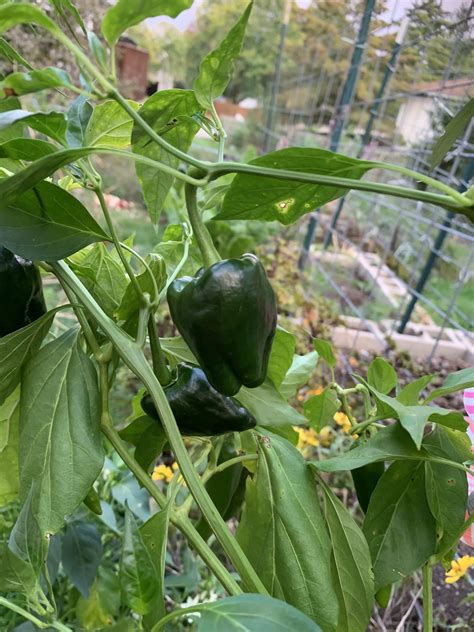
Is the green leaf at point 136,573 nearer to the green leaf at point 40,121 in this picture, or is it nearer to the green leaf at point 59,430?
the green leaf at point 59,430

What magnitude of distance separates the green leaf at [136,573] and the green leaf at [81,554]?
427mm

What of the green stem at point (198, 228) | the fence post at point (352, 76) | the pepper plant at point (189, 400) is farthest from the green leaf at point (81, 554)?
the fence post at point (352, 76)

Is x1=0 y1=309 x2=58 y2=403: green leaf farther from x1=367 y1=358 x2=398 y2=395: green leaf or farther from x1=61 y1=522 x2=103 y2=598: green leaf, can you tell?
x1=61 y1=522 x2=103 y2=598: green leaf

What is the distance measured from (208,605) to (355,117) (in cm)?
508

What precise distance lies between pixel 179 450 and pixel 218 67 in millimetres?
220

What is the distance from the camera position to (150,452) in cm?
40

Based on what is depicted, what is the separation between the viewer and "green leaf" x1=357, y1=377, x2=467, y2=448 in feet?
0.95

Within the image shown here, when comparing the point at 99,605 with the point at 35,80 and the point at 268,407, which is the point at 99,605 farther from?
the point at 35,80

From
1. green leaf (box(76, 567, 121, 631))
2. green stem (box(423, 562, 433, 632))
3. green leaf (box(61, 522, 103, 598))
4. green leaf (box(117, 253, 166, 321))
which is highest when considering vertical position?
green leaf (box(117, 253, 166, 321))

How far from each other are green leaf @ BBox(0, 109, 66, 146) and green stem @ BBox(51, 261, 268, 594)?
0.10 meters

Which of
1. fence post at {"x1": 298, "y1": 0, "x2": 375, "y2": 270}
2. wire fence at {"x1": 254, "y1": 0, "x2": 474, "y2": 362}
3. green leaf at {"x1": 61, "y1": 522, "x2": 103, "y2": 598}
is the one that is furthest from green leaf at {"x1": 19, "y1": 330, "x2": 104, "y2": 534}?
fence post at {"x1": 298, "y1": 0, "x2": 375, "y2": 270}

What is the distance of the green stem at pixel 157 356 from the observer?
347 millimetres

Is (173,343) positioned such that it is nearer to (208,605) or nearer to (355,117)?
(208,605)

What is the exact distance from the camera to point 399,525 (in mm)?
372
